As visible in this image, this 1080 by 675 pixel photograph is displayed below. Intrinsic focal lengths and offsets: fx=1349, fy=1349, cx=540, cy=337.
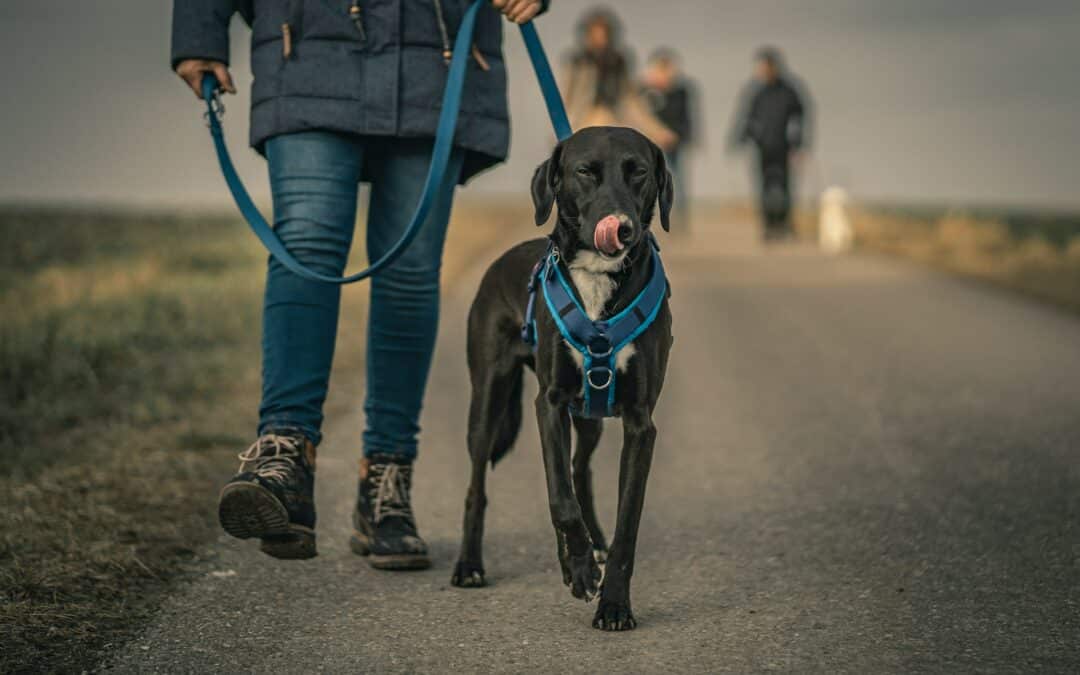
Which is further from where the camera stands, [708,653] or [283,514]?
[283,514]

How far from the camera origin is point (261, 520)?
11.9 ft

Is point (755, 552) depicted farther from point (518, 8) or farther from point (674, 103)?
point (674, 103)

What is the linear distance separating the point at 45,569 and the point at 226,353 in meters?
4.75

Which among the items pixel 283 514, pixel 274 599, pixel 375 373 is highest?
pixel 375 373

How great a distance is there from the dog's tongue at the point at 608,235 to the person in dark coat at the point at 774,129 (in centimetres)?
1740

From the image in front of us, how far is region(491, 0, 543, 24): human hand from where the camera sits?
13.5 ft

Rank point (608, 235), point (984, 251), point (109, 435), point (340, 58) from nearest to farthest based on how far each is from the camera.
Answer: point (608, 235) < point (340, 58) < point (109, 435) < point (984, 251)

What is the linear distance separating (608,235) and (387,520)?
49.1 inches

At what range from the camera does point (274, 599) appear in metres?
3.81

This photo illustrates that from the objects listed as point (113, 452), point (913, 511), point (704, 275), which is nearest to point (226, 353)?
point (113, 452)

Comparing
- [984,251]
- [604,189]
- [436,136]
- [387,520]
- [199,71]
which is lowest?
[387,520]

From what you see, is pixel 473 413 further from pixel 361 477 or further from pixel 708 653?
pixel 708 653

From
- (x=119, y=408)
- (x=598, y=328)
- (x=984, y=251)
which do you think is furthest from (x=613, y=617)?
(x=984, y=251)

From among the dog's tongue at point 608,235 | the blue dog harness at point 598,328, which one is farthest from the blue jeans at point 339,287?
the dog's tongue at point 608,235
